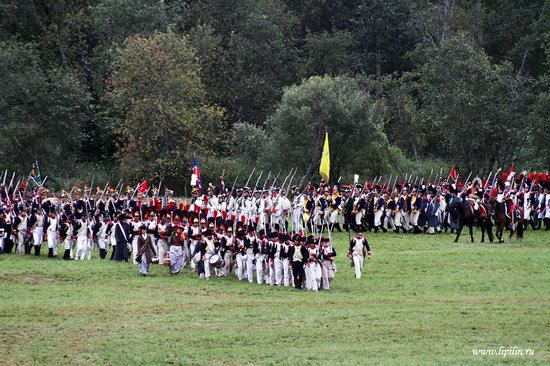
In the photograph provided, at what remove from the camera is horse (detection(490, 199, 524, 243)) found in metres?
47.0

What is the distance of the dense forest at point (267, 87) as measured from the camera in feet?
216

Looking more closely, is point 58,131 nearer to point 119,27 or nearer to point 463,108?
point 119,27

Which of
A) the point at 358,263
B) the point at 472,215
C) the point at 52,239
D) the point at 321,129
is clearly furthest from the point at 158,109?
the point at 358,263

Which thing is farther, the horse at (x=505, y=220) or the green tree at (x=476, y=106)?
the green tree at (x=476, y=106)

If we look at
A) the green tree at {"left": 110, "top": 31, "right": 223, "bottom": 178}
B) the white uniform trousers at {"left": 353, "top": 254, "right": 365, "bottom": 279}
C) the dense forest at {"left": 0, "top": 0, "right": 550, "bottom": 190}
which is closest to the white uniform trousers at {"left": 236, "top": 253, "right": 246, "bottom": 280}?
the white uniform trousers at {"left": 353, "top": 254, "right": 365, "bottom": 279}

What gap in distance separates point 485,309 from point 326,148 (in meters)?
22.1

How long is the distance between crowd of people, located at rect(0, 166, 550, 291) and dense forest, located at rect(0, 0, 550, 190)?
11.5 metres

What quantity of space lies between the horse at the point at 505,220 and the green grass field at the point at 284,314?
274cm

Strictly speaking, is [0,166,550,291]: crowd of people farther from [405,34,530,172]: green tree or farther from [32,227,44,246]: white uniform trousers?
[405,34,530,172]: green tree

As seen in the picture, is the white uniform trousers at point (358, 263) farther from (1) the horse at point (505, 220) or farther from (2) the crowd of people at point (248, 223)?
(1) the horse at point (505, 220)

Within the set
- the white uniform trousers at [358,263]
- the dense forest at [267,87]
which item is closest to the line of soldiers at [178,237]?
the white uniform trousers at [358,263]

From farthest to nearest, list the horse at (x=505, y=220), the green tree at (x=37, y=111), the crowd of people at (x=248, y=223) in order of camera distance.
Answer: the green tree at (x=37, y=111), the horse at (x=505, y=220), the crowd of people at (x=248, y=223)

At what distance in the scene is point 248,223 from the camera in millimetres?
41938

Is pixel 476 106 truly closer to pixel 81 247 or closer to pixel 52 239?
pixel 81 247
